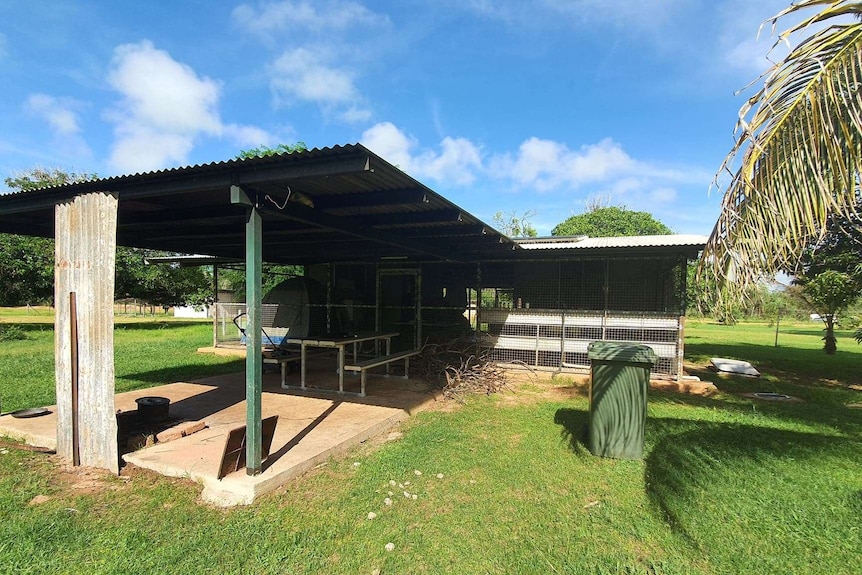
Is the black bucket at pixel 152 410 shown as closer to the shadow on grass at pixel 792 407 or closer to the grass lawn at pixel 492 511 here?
the grass lawn at pixel 492 511

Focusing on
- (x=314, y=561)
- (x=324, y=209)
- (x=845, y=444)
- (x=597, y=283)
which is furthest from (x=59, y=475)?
(x=597, y=283)

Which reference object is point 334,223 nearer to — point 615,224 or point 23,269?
point 23,269

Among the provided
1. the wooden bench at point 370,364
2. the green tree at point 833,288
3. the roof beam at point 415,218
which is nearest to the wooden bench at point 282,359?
the wooden bench at point 370,364

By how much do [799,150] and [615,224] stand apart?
25.4 m

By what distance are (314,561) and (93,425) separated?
281 centimetres

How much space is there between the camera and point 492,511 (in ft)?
10.4

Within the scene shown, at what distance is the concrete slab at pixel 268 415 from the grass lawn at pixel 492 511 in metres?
0.16

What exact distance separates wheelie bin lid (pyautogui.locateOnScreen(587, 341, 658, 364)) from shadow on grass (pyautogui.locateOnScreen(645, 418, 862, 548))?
1.00 meters

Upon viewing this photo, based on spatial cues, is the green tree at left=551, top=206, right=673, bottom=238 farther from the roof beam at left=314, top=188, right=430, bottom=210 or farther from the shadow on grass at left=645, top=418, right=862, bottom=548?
the roof beam at left=314, top=188, right=430, bottom=210

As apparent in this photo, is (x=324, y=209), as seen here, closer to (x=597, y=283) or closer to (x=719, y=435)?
(x=719, y=435)

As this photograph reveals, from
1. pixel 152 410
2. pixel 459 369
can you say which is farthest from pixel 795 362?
pixel 152 410

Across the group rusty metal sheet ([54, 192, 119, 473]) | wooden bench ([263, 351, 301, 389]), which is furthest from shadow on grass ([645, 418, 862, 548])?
wooden bench ([263, 351, 301, 389])

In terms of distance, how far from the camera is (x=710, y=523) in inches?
116

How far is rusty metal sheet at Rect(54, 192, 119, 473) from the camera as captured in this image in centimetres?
388
